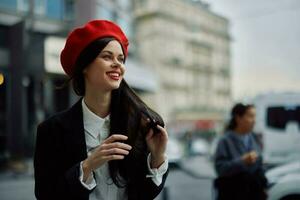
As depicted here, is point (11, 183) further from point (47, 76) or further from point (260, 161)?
point (260, 161)

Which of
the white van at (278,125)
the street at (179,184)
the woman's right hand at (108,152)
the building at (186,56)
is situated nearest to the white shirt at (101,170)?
the woman's right hand at (108,152)

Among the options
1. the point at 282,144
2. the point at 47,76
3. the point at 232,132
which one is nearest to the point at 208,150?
the point at 282,144

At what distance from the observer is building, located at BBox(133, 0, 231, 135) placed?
10.5 ft

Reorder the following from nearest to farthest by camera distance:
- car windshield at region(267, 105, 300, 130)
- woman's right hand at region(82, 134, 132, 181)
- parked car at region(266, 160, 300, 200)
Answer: woman's right hand at region(82, 134, 132, 181), parked car at region(266, 160, 300, 200), car windshield at region(267, 105, 300, 130)

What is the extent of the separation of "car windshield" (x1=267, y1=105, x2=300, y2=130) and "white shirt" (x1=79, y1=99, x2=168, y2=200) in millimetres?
4558

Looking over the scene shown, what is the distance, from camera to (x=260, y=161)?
7.76 ft

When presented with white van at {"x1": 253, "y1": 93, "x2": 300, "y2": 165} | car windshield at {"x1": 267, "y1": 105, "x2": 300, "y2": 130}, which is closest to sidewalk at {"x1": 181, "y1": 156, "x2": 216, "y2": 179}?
white van at {"x1": 253, "y1": 93, "x2": 300, "y2": 165}

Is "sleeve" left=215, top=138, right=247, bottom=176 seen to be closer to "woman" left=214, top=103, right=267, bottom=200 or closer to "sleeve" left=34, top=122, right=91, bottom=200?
"woman" left=214, top=103, right=267, bottom=200

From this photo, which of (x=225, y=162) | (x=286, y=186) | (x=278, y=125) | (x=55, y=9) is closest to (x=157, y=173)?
(x=225, y=162)

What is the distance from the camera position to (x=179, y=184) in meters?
3.62

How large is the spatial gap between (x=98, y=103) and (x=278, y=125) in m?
4.83

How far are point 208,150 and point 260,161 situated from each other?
2374 mm

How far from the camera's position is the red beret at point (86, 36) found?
954 millimetres

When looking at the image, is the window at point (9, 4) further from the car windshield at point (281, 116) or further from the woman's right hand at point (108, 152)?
the car windshield at point (281, 116)
